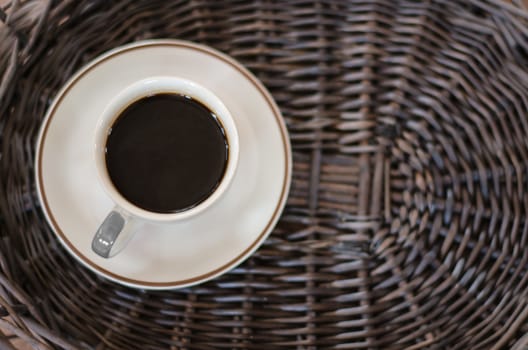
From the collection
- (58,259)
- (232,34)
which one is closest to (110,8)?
(232,34)

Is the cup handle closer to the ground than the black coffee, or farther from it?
closer to the ground

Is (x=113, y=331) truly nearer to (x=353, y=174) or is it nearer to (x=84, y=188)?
(x=84, y=188)

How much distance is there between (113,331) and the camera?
582 millimetres

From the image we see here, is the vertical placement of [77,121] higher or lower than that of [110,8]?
lower

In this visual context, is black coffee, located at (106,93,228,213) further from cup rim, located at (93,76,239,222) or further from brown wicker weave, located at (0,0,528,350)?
brown wicker weave, located at (0,0,528,350)

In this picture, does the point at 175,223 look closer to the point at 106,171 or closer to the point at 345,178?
the point at 106,171

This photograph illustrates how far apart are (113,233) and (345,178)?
0.88 feet

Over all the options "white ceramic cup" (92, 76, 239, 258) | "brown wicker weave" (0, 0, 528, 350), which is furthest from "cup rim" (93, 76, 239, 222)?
"brown wicker weave" (0, 0, 528, 350)

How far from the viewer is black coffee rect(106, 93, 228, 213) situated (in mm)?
549

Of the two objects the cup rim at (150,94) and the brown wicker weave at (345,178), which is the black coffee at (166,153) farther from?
the brown wicker weave at (345,178)

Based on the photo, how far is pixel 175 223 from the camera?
53 cm

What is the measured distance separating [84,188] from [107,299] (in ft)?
0.40

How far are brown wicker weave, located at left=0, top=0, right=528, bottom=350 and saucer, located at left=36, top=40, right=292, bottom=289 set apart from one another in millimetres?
56

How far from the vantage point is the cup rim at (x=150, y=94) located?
0.52 metres
